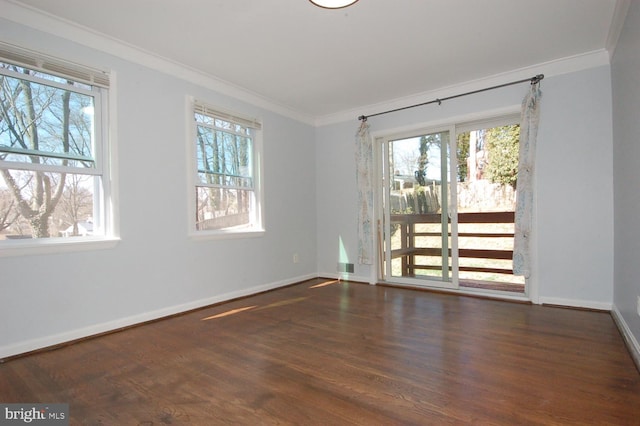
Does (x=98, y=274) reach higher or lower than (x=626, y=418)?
higher

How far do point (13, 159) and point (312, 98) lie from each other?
318 centimetres

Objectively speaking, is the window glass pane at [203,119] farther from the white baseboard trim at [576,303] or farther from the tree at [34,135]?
the white baseboard trim at [576,303]

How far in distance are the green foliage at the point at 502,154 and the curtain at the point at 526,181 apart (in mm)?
1121

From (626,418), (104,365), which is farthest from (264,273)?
(626,418)

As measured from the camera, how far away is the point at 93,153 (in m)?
2.83

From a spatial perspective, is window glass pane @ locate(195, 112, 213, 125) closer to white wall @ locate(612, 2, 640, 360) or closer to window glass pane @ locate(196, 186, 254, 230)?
window glass pane @ locate(196, 186, 254, 230)

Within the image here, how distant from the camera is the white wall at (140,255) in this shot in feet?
7.95

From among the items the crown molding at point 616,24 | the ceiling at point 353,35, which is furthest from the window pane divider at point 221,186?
the crown molding at point 616,24

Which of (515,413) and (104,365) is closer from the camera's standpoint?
(515,413)

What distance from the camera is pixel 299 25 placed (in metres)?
2.70

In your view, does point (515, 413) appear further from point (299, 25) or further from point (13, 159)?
point (13, 159)

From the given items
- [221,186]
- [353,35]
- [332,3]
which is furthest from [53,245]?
[353,35]

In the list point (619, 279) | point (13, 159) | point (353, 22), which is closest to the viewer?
point (13, 159)

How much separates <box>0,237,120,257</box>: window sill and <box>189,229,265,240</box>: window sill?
81cm
